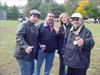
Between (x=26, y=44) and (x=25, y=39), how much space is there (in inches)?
7.3

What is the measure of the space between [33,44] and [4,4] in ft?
304

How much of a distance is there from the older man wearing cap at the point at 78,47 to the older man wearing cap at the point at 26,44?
28.0 inches

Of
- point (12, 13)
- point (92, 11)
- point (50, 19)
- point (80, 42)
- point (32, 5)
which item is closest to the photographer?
point (80, 42)

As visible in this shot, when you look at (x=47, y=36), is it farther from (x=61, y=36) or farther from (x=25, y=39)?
(x=25, y=39)

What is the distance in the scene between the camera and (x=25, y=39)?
267 inches

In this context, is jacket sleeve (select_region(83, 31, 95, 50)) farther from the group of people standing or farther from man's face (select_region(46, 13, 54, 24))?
man's face (select_region(46, 13, 54, 24))

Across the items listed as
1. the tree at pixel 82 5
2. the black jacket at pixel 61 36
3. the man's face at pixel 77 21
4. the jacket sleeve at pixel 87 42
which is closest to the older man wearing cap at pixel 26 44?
the man's face at pixel 77 21

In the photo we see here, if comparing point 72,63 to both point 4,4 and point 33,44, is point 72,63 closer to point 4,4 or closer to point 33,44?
point 33,44

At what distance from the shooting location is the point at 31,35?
268 inches

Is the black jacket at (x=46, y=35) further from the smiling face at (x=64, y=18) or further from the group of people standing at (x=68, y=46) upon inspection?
the smiling face at (x=64, y=18)

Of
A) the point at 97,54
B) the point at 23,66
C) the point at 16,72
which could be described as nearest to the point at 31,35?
the point at 23,66

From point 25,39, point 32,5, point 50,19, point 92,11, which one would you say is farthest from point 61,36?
point 32,5

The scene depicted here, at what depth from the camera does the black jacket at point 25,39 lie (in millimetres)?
6648

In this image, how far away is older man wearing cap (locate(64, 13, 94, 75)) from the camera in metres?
6.34
